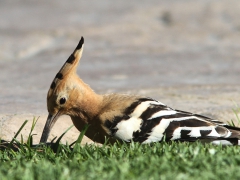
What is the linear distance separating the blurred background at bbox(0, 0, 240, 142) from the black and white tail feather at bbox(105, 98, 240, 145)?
0.94 meters

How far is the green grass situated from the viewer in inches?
141

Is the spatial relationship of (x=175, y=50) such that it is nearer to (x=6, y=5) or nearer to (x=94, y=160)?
(x=6, y=5)

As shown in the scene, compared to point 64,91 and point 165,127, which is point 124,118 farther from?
point 64,91

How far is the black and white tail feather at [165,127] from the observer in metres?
4.64

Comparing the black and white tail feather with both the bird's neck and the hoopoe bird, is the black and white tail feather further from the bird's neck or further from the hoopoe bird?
the bird's neck

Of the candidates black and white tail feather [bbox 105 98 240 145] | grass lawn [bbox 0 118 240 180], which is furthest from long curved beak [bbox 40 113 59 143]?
black and white tail feather [bbox 105 98 240 145]

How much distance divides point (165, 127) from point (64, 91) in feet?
2.75

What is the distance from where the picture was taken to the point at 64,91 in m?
4.98

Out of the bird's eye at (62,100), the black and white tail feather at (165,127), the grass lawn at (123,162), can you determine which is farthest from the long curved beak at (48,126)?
the black and white tail feather at (165,127)

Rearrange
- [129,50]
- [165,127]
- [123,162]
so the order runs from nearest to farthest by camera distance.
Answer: [123,162] < [165,127] < [129,50]

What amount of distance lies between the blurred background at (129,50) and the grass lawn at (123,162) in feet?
3.71

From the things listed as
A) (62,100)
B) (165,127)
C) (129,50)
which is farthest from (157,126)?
(129,50)

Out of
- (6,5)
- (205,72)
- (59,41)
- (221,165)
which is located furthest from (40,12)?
(221,165)

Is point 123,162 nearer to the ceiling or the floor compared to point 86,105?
nearer to the floor
